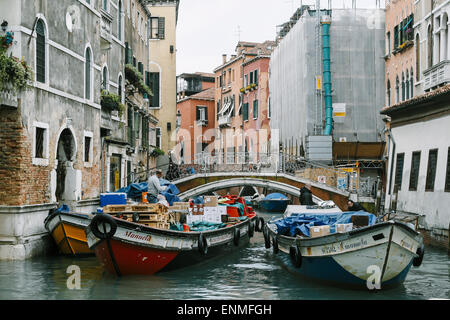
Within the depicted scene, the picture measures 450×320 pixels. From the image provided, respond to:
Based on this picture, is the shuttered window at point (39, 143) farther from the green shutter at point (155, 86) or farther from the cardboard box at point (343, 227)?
the green shutter at point (155, 86)

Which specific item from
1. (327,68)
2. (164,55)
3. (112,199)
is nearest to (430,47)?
(327,68)

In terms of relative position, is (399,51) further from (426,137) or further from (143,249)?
(143,249)

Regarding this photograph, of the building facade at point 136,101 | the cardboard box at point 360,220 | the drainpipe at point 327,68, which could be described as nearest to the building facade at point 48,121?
the building facade at point 136,101

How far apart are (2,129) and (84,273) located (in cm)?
315

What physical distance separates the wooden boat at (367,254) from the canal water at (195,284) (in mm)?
234

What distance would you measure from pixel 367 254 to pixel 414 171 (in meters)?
9.03

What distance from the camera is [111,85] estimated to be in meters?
20.8

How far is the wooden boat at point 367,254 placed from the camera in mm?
10195

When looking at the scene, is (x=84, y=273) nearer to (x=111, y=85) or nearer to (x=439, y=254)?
(x=439, y=254)

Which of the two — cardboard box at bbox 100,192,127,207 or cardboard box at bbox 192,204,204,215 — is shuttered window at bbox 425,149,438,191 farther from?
cardboard box at bbox 100,192,127,207

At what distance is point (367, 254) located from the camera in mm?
10312

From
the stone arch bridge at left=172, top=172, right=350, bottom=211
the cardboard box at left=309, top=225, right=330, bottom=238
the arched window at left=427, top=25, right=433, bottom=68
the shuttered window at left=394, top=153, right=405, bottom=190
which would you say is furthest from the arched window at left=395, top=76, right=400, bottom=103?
the cardboard box at left=309, top=225, right=330, bottom=238

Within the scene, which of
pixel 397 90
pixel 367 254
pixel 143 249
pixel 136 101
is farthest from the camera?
pixel 136 101
